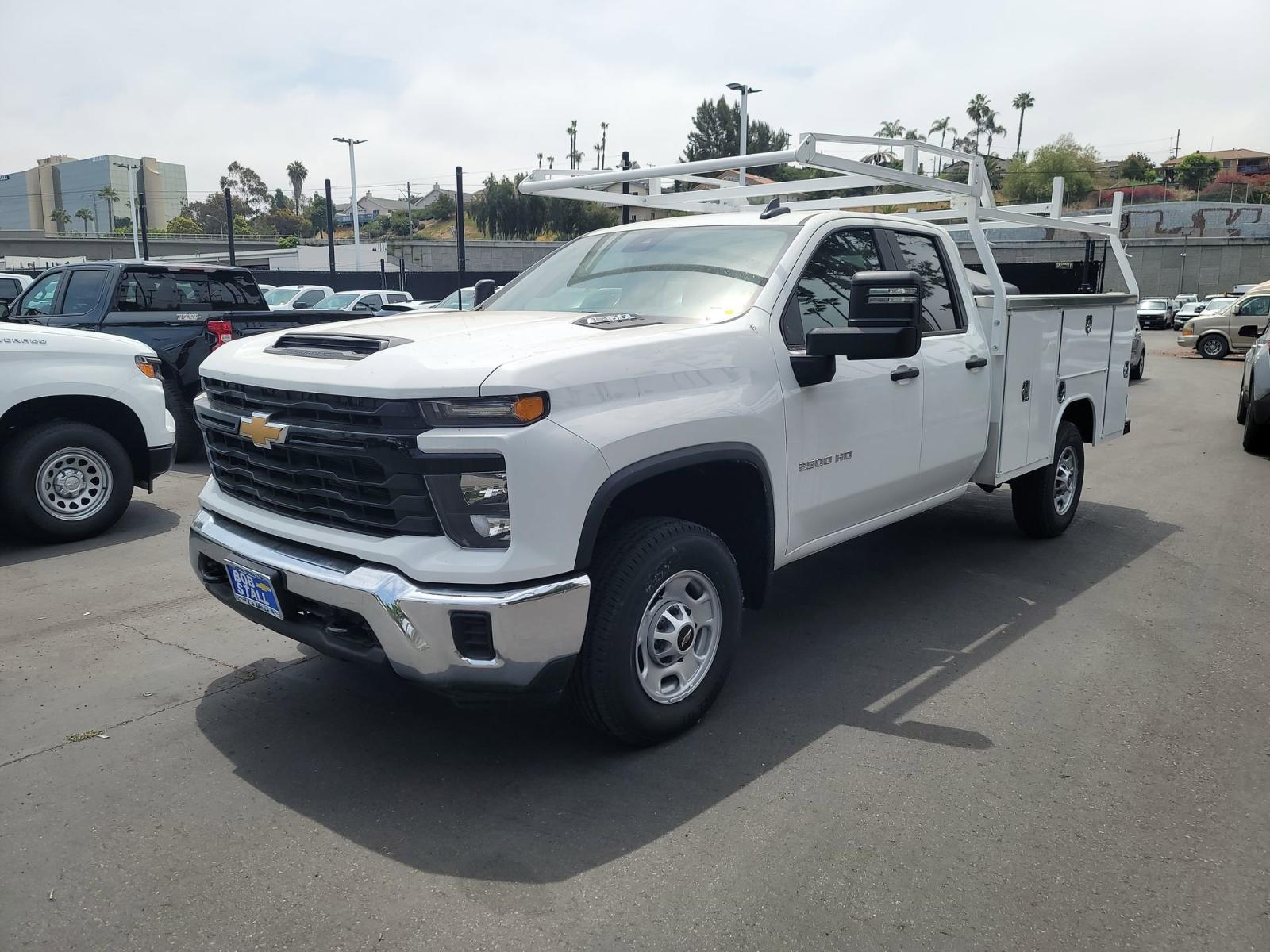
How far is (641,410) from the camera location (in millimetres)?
3426

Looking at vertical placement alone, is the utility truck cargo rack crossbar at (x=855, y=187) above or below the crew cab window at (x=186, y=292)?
above

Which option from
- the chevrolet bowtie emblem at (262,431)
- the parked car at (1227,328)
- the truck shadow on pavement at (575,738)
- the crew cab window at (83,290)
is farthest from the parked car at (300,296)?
the chevrolet bowtie emblem at (262,431)

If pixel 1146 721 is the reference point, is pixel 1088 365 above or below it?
above

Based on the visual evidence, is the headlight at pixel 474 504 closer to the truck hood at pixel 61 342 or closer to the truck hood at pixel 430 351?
the truck hood at pixel 430 351

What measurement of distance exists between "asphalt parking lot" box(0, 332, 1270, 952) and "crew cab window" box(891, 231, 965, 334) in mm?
1551

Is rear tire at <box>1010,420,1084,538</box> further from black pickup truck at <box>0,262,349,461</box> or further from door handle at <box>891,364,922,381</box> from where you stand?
black pickup truck at <box>0,262,349,461</box>

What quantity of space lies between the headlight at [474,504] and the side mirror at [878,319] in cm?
148

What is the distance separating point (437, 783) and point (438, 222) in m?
120

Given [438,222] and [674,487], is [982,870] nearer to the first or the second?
[674,487]

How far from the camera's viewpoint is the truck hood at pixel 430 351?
3.14 m

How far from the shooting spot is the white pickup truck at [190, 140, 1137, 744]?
311 cm

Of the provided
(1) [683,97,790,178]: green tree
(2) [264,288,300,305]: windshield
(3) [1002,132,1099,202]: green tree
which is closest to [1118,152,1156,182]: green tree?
(3) [1002,132,1099,202]: green tree

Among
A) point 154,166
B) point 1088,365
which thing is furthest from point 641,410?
point 154,166

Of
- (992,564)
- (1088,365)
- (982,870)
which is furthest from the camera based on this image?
(1088,365)
